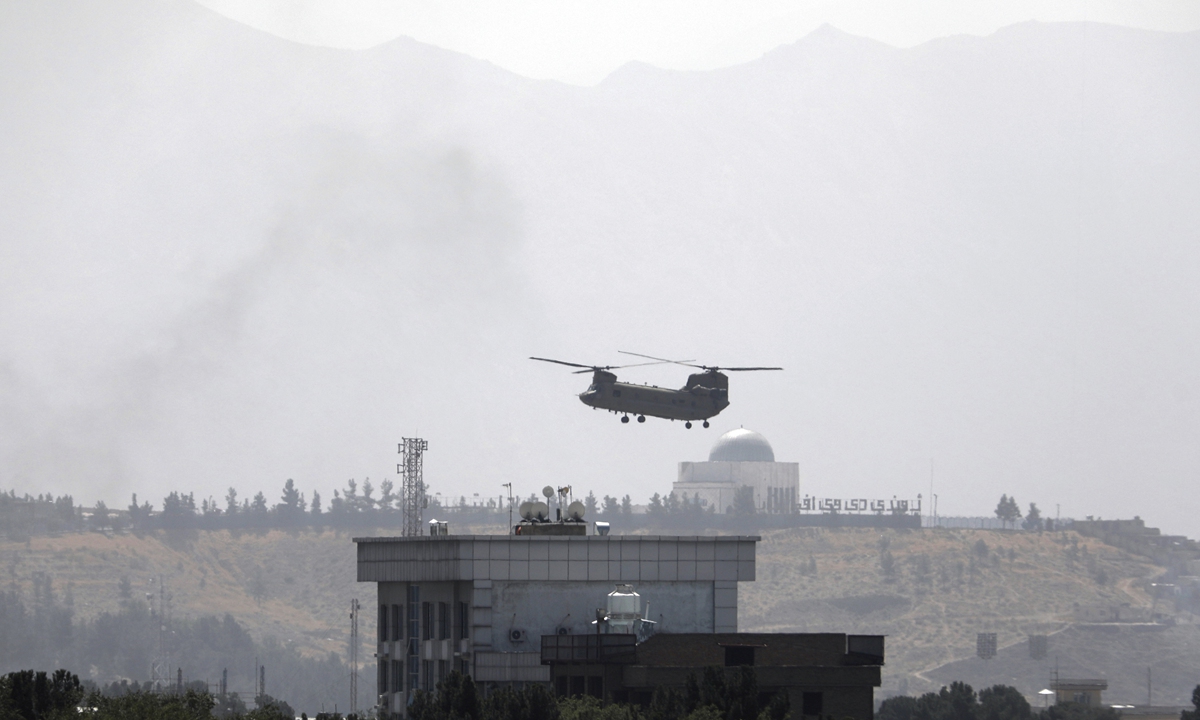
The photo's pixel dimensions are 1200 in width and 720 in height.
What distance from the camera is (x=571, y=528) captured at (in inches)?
3693

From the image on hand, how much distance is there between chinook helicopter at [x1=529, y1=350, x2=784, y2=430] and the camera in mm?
146875

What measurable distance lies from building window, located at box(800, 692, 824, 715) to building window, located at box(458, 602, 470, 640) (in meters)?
15.9

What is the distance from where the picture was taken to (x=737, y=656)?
83812 mm

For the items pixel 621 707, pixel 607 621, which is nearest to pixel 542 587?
pixel 607 621

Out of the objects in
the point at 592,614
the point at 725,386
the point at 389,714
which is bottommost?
the point at 389,714

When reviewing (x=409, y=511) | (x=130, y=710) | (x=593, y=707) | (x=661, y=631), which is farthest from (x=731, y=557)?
(x=409, y=511)

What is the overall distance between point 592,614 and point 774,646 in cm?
872

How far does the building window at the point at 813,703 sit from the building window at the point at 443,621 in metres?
18.2

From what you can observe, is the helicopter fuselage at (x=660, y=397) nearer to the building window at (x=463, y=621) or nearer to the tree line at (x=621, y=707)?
the building window at (x=463, y=621)

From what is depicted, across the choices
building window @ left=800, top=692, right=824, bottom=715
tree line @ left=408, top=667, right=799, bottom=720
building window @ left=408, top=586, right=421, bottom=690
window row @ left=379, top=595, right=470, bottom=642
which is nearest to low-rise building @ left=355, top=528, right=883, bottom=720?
building window @ left=800, top=692, right=824, bottom=715

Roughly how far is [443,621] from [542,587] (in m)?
6.85

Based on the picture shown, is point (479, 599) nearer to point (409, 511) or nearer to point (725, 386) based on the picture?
point (409, 511)

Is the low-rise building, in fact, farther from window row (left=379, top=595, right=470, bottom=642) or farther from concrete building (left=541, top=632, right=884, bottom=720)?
window row (left=379, top=595, right=470, bottom=642)

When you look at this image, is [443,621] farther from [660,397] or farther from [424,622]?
[660,397]
